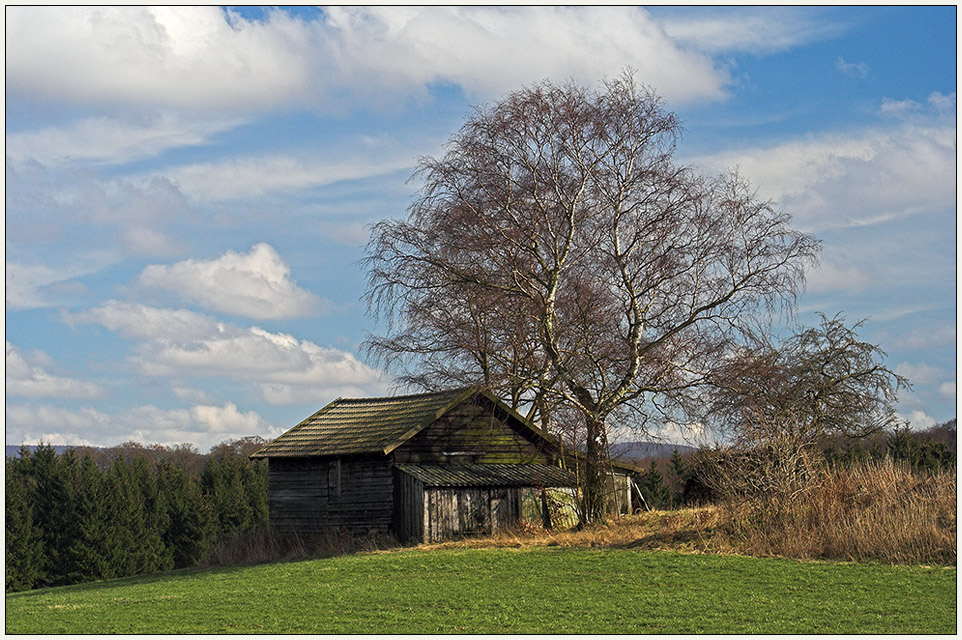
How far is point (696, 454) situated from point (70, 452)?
5825cm

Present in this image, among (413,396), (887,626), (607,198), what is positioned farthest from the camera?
(413,396)

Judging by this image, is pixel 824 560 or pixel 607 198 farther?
pixel 607 198

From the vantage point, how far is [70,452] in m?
73.1

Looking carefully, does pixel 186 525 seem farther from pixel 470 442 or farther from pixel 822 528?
pixel 822 528

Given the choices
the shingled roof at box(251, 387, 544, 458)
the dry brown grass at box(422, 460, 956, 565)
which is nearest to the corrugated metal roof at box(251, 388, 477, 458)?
the shingled roof at box(251, 387, 544, 458)

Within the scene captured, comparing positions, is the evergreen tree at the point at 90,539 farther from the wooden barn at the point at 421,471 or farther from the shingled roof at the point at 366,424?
the wooden barn at the point at 421,471

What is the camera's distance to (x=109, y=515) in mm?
66625

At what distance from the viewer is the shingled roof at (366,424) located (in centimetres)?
3393

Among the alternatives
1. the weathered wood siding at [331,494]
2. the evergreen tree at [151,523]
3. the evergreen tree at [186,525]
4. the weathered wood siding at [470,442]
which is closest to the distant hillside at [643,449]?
the weathered wood siding at [470,442]

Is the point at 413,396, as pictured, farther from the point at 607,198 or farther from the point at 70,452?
the point at 70,452

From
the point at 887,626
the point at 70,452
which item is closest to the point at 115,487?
the point at 70,452

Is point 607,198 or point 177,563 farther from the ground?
point 607,198

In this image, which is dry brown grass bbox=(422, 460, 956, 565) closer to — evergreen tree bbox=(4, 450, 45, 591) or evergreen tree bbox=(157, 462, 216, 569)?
evergreen tree bbox=(4, 450, 45, 591)

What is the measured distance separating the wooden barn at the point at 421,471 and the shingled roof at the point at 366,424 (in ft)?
0.18
